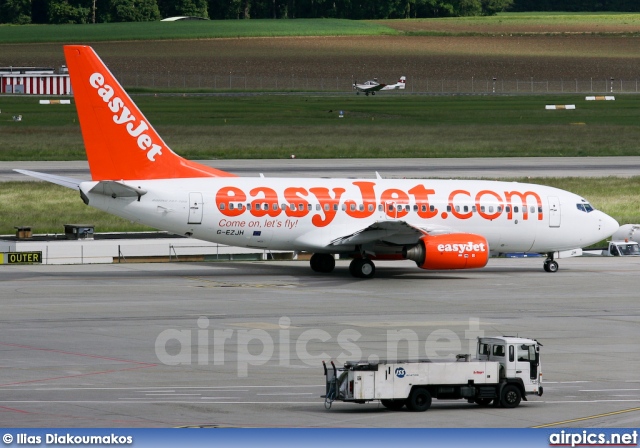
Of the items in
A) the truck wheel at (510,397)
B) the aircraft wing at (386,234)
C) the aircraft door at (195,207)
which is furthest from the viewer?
the aircraft wing at (386,234)

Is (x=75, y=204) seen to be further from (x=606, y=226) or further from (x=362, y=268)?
(x=606, y=226)

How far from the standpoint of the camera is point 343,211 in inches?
1964

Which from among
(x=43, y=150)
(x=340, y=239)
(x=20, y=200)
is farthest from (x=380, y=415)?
(x=43, y=150)

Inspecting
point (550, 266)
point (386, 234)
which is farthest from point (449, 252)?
point (550, 266)

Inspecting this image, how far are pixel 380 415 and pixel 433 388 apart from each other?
1377 millimetres

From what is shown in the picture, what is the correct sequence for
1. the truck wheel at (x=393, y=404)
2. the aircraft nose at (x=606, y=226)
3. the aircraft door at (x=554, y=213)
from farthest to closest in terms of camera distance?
the aircraft nose at (x=606, y=226) → the aircraft door at (x=554, y=213) → the truck wheel at (x=393, y=404)

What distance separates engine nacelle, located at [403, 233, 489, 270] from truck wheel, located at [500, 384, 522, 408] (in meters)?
22.2

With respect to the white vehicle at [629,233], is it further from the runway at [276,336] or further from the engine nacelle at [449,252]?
the engine nacelle at [449,252]

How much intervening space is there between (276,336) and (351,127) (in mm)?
84988

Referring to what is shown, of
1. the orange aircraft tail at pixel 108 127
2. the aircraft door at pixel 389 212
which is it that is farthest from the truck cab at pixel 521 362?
the orange aircraft tail at pixel 108 127

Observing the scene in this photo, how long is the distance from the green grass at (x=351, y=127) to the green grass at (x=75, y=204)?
60.6 feet

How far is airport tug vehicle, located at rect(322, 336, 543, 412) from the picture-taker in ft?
80.8

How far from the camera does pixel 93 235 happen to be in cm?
5728

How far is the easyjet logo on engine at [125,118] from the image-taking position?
47438 millimetres
